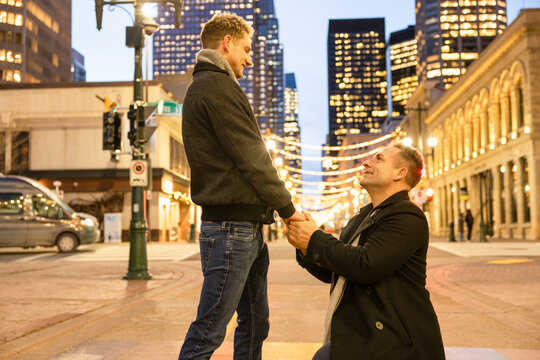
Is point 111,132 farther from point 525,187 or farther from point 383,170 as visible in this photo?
point 525,187

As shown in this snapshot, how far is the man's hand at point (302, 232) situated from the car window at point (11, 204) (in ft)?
65.0

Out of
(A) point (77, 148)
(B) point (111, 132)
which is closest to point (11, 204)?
(B) point (111, 132)

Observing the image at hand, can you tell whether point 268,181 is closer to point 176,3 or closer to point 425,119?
point 176,3

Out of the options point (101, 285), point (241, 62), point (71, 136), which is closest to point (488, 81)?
point (71, 136)

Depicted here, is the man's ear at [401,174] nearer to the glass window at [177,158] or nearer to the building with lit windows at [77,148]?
the building with lit windows at [77,148]

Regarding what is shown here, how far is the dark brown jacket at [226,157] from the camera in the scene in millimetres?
2941

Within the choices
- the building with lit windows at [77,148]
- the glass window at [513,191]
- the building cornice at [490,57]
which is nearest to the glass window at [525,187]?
the glass window at [513,191]

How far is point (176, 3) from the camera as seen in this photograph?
39.5 feet

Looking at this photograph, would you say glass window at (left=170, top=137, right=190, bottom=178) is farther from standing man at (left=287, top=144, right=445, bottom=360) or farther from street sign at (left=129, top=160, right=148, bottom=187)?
standing man at (left=287, top=144, right=445, bottom=360)

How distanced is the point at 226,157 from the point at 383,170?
0.82 m

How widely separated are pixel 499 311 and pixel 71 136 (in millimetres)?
36199

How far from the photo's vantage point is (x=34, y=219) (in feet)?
67.3

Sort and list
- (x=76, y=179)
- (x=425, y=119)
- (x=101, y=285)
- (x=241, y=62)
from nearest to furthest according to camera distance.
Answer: (x=241, y=62) → (x=101, y=285) → (x=76, y=179) → (x=425, y=119)

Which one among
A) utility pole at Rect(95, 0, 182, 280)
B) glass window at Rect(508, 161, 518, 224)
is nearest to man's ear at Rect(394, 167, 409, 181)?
utility pole at Rect(95, 0, 182, 280)
